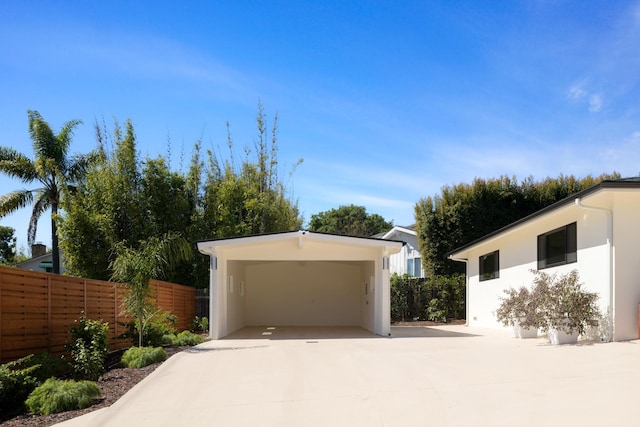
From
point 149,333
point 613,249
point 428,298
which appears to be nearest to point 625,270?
point 613,249

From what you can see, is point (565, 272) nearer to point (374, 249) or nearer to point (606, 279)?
point (606, 279)

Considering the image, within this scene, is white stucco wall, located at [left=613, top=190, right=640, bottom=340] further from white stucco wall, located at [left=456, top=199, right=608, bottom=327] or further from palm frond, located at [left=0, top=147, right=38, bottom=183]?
palm frond, located at [left=0, top=147, right=38, bottom=183]

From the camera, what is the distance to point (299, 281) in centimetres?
2195

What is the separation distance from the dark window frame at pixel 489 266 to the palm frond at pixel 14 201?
22.2 m

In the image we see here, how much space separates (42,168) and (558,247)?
77.7ft

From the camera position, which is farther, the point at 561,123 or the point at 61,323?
the point at 561,123

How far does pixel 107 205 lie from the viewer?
20.5 m

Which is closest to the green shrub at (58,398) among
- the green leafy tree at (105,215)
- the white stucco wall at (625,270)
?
the white stucco wall at (625,270)

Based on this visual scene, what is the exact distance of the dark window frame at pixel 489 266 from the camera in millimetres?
18300

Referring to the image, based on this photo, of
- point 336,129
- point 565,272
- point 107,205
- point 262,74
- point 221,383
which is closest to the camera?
point 221,383

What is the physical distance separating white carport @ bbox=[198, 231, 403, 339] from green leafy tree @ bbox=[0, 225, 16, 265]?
108 feet

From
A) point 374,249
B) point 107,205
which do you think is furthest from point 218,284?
point 107,205

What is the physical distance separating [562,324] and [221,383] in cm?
744

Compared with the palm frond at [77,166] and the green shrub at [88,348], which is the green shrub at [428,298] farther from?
the palm frond at [77,166]
